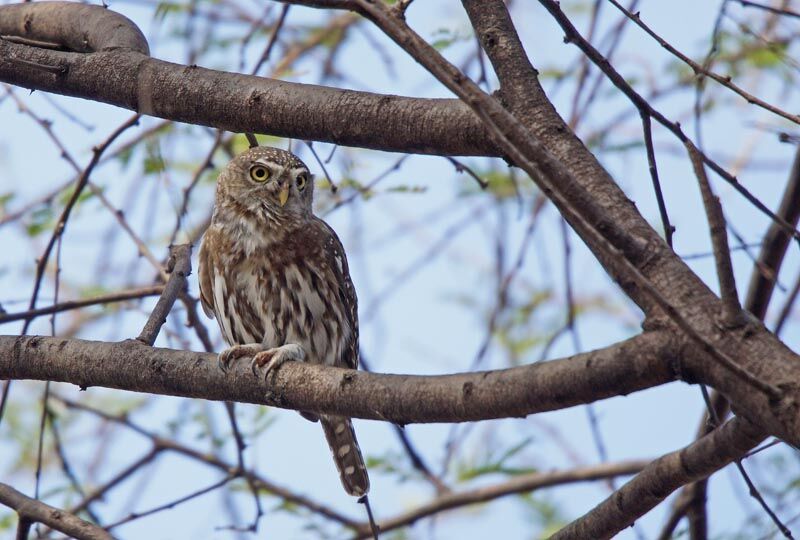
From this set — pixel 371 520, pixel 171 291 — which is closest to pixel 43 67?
pixel 171 291

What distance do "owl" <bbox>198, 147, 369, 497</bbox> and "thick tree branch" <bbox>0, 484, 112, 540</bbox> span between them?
1352 mm

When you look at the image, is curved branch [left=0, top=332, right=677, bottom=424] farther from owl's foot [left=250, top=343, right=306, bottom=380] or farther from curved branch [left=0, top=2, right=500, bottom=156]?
curved branch [left=0, top=2, right=500, bottom=156]

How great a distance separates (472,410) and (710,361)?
55 centimetres

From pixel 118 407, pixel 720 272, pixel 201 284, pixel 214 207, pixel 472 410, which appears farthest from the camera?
pixel 118 407

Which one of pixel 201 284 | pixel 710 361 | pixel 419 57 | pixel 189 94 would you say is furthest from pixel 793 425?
pixel 201 284

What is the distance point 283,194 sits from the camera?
17.0ft

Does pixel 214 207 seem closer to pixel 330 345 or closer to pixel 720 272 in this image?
pixel 330 345

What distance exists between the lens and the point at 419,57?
198 cm

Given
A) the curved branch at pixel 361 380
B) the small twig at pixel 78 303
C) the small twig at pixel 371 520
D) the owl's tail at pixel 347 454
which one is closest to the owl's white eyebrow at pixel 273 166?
the owl's tail at pixel 347 454

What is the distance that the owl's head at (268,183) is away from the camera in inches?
203

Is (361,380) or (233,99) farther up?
(233,99)

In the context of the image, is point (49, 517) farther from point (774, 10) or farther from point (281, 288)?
point (774, 10)

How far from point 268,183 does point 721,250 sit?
3482 mm

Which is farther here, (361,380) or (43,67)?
(43,67)
